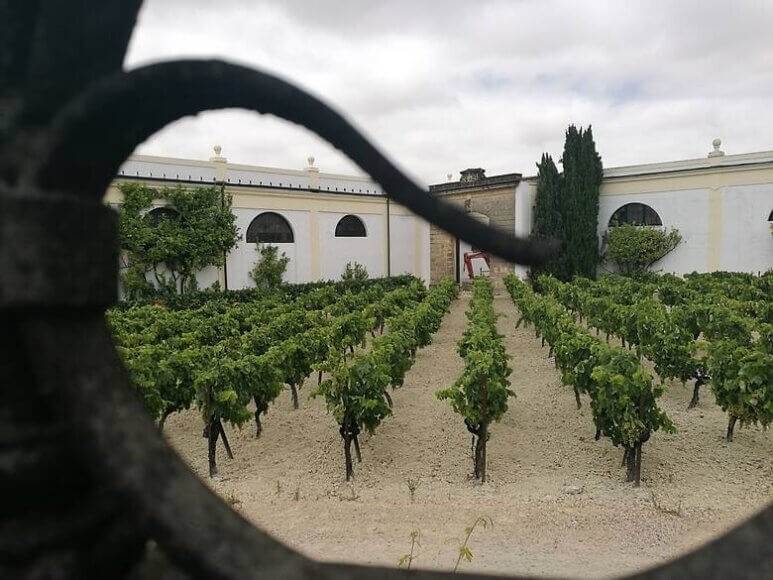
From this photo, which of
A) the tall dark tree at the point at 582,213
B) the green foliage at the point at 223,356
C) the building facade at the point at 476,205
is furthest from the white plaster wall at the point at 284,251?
the tall dark tree at the point at 582,213

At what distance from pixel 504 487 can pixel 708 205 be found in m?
23.5

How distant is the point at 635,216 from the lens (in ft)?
89.5

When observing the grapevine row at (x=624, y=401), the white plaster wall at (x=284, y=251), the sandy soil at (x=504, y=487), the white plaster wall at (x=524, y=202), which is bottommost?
the sandy soil at (x=504, y=487)

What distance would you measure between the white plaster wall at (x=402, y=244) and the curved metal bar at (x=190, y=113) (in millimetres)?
30969

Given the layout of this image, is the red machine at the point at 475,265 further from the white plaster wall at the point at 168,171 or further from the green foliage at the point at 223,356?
the green foliage at the point at 223,356

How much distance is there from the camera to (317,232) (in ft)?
92.3

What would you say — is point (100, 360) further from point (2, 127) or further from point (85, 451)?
point (2, 127)

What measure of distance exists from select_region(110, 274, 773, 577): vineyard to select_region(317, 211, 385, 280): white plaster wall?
56.8 feet

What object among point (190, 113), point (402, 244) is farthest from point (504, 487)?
point (402, 244)

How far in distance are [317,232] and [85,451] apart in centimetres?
2763

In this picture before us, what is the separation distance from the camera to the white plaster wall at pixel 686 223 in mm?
24969

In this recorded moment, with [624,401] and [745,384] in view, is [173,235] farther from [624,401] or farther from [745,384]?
[745,384]

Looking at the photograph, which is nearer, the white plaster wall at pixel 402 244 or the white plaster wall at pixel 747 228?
the white plaster wall at pixel 747 228

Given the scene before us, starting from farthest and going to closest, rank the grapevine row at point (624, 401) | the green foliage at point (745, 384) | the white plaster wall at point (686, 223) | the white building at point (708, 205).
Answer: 1. the white plaster wall at point (686, 223)
2. the white building at point (708, 205)
3. the green foliage at point (745, 384)
4. the grapevine row at point (624, 401)
